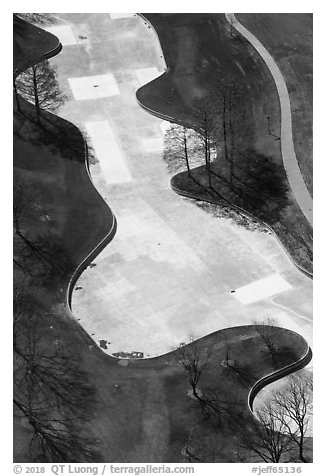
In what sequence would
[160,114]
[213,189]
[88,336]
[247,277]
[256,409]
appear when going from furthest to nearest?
1. [160,114]
2. [213,189]
3. [247,277]
4. [88,336]
5. [256,409]

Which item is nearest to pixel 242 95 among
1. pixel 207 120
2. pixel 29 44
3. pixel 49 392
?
pixel 207 120

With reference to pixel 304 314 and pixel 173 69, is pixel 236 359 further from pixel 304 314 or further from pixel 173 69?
pixel 173 69

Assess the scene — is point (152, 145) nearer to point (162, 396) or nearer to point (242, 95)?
point (242, 95)

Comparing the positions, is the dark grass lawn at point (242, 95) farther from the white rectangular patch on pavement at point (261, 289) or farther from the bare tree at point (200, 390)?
the bare tree at point (200, 390)

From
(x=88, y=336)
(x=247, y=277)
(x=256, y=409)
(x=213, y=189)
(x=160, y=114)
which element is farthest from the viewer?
(x=160, y=114)

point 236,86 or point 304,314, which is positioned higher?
point 236,86

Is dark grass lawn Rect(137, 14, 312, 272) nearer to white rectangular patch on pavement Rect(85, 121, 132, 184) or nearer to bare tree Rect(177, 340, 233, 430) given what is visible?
white rectangular patch on pavement Rect(85, 121, 132, 184)

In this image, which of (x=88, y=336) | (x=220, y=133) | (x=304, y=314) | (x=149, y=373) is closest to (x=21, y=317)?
(x=88, y=336)
